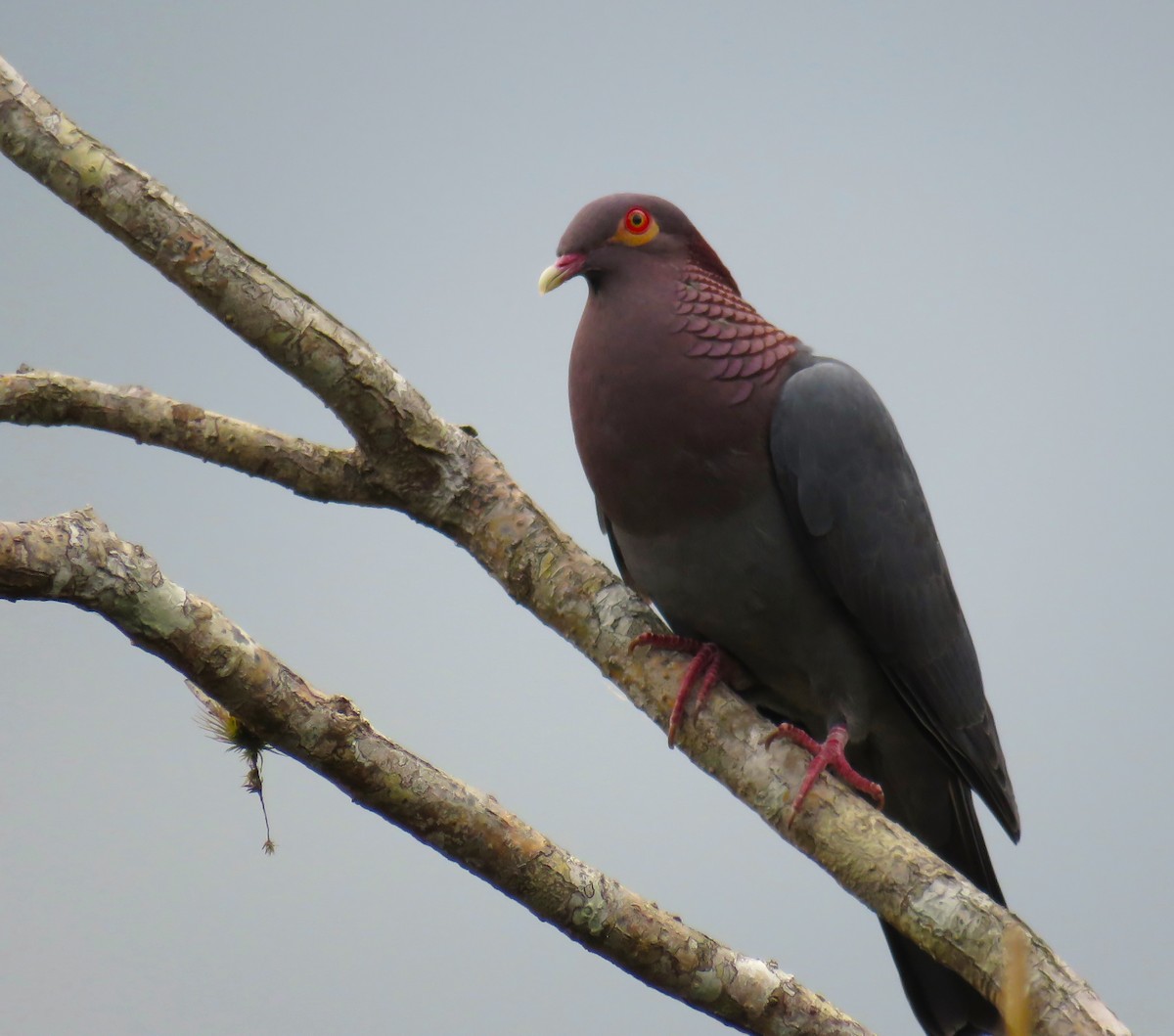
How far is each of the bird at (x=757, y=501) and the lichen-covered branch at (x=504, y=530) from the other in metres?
0.10

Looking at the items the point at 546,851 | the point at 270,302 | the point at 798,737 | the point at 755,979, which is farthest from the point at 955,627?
the point at 270,302

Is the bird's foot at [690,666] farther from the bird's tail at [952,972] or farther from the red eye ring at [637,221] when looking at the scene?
the red eye ring at [637,221]

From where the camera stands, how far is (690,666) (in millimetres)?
2559

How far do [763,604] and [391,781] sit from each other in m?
0.91

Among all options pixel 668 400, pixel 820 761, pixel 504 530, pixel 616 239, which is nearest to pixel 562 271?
pixel 616 239

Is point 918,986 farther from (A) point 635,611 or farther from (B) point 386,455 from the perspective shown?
(B) point 386,455

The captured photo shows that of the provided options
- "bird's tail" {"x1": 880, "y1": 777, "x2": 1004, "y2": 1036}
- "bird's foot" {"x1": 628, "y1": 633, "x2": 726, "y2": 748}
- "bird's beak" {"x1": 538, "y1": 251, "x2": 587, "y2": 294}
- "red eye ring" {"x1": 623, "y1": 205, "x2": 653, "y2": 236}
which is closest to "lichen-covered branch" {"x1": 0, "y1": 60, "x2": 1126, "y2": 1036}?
"bird's foot" {"x1": 628, "y1": 633, "x2": 726, "y2": 748}

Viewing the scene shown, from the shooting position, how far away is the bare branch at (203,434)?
243 centimetres

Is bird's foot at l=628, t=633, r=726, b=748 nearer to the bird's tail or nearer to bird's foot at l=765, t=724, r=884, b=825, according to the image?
bird's foot at l=765, t=724, r=884, b=825

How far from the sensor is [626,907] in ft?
7.15

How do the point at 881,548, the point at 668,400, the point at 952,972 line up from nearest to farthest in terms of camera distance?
1. the point at 668,400
2. the point at 881,548
3. the point at 952,972

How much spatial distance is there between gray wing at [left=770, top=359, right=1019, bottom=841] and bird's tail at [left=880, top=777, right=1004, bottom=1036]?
147 millimetres

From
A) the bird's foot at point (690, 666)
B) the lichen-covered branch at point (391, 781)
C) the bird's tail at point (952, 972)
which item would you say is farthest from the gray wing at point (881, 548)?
the lichen-covered branch at point (391, 781)

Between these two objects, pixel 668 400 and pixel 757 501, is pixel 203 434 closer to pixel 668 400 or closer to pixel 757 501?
pixel 668 400
